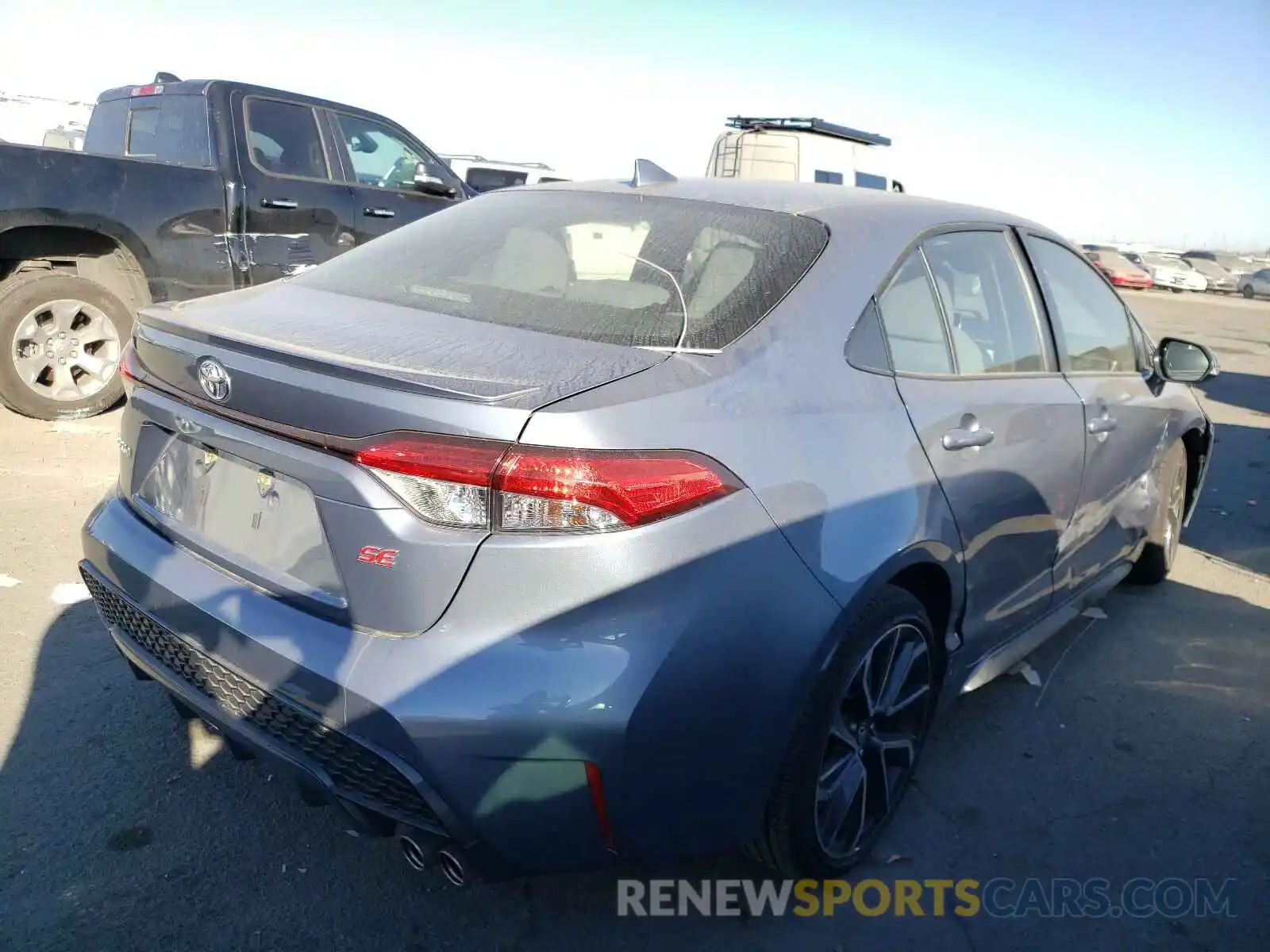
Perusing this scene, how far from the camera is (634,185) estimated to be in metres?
3.10

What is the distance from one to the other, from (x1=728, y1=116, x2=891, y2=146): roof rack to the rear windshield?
12.5 metres

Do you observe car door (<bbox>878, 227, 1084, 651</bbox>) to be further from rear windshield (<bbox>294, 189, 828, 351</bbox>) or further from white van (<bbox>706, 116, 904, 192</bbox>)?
white van (<bbox>706, 116, 904, 192</bbox>)

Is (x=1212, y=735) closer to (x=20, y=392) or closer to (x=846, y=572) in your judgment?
(x=846, y=572)

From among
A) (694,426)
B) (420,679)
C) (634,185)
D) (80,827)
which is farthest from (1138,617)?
(80,827)

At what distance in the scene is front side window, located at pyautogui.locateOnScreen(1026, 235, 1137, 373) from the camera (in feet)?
11.4

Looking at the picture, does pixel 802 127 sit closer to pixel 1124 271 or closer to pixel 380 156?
pixel 380 156

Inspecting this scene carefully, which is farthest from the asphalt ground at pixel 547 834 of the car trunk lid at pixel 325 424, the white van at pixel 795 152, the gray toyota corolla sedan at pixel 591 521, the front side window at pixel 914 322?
the white van at pixel 795 152

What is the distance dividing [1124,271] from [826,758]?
127ft

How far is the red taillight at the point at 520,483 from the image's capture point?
1797 mm

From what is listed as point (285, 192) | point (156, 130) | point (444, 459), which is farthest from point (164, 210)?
point (444, 459)

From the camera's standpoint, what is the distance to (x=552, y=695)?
1800 millimetres

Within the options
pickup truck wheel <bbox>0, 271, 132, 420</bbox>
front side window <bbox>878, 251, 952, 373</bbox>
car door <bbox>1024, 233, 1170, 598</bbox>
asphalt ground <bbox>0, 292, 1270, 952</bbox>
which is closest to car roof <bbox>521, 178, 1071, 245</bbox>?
front side window <bbox>878, 251, 952, 373</bbox>

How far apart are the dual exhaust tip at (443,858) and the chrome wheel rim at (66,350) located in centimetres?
495

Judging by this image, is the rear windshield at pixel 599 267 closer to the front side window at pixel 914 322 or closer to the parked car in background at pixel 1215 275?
the front side window at pixel 914 322
